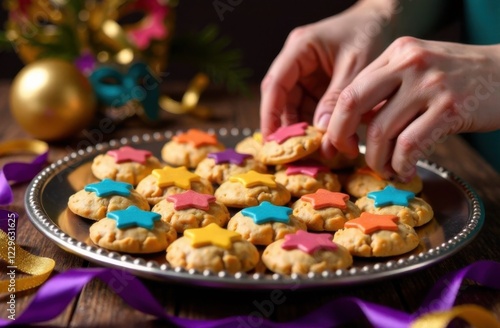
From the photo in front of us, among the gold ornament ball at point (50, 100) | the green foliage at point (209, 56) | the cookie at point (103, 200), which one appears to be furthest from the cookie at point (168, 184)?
the green foliage at point (209, 56)

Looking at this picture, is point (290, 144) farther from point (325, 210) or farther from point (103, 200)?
point (103, 200)

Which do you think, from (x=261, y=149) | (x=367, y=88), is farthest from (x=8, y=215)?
(x=367, y=88)

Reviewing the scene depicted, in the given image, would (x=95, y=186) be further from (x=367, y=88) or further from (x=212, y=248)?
(x=367, y=88)

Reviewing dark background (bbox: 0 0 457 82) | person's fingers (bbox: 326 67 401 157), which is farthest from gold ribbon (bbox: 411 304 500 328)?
dark background (bbox: 0 0 457 82)

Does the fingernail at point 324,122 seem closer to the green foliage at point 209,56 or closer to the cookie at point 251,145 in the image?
the cookie at point 251,145

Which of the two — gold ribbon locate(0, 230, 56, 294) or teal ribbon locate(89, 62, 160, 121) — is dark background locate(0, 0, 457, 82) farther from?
gold ribbon locate(0, 230, 56, 294)

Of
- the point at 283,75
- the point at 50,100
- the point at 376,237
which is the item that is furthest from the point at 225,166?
the point at 50,100
